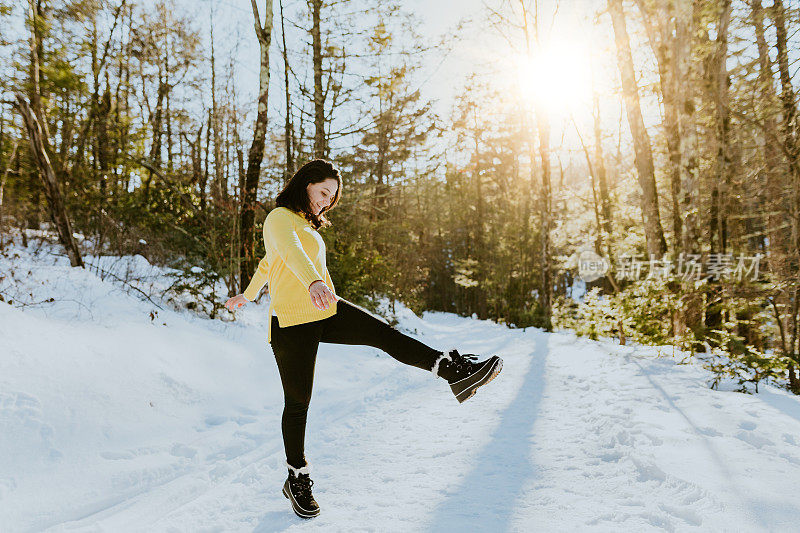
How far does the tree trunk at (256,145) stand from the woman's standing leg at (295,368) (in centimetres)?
634

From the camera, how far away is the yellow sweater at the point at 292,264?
217 cm

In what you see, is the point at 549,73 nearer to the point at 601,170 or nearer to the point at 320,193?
the point at 601,170

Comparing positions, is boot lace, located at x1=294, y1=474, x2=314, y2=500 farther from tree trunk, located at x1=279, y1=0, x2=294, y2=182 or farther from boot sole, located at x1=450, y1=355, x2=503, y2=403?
tree trunk, located at x1=279, y1=0, x2=294, y2=182

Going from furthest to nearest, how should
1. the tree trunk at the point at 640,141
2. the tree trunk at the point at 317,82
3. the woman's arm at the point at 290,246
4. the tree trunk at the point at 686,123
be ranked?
1. the tree trunk at the point at 317,82
2. the tree trunk at the point at 640,141
3. the tree trunk at the point at 686,123
4. the woman's arm at the point at 290,246

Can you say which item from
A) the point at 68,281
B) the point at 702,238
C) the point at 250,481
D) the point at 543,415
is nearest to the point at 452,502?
the point at 250,481

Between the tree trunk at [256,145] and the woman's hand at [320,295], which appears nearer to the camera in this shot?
the woman's hand at [320,295]

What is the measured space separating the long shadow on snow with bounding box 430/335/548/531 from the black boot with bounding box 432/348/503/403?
60cm

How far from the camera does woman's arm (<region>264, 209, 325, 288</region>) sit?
2.12 m

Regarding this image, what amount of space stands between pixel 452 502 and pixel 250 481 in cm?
139

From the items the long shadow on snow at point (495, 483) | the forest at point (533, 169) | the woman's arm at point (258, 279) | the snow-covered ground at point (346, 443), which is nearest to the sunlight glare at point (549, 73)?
the forest at point (533, 169)

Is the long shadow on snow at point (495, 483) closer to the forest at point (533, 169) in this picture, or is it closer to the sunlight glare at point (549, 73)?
the forest at point (533, 169)

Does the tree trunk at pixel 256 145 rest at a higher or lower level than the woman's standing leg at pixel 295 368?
higher

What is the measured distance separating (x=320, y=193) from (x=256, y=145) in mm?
6936

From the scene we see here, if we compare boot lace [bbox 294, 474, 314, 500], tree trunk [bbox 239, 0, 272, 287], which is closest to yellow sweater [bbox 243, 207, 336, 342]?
boot lace [bbox 294, 474, 314, 500]
